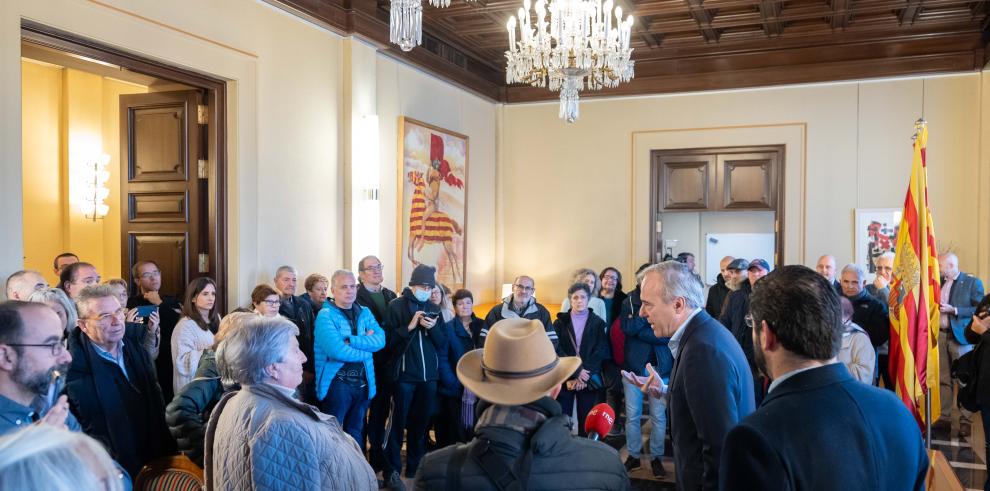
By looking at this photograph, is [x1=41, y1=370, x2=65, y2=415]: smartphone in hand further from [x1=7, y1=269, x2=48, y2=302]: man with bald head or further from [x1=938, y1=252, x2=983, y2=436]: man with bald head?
[x1=938, y1=252, x2=983, y2=436]: man with bald head

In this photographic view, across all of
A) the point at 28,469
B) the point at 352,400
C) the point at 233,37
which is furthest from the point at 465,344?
the point at 28,469

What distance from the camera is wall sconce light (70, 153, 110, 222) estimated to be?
8367 millimetres

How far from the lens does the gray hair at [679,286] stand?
113 inches

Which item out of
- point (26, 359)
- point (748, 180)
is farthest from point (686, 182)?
point (26, 359)

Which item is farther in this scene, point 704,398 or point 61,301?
point 61,301

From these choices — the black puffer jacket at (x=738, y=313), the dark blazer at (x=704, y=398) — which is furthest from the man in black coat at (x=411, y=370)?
the dark blazer at (x=704, y=398)

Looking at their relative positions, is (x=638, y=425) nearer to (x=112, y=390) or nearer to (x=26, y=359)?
(x=112, y=390)

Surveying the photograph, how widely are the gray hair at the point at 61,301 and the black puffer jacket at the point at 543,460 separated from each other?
2199 mm

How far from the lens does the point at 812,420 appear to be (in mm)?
1618

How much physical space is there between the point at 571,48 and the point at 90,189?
586 cm

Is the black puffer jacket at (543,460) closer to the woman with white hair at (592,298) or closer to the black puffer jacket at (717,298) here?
the woman with white hair at (592,298)

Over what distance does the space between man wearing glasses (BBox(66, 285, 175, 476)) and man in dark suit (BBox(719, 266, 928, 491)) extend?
278 centimetres

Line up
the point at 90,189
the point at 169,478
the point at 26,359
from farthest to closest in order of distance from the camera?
the point at 90,189 < the point at 169,478 < the point at 26,359

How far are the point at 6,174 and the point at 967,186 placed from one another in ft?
32.3
